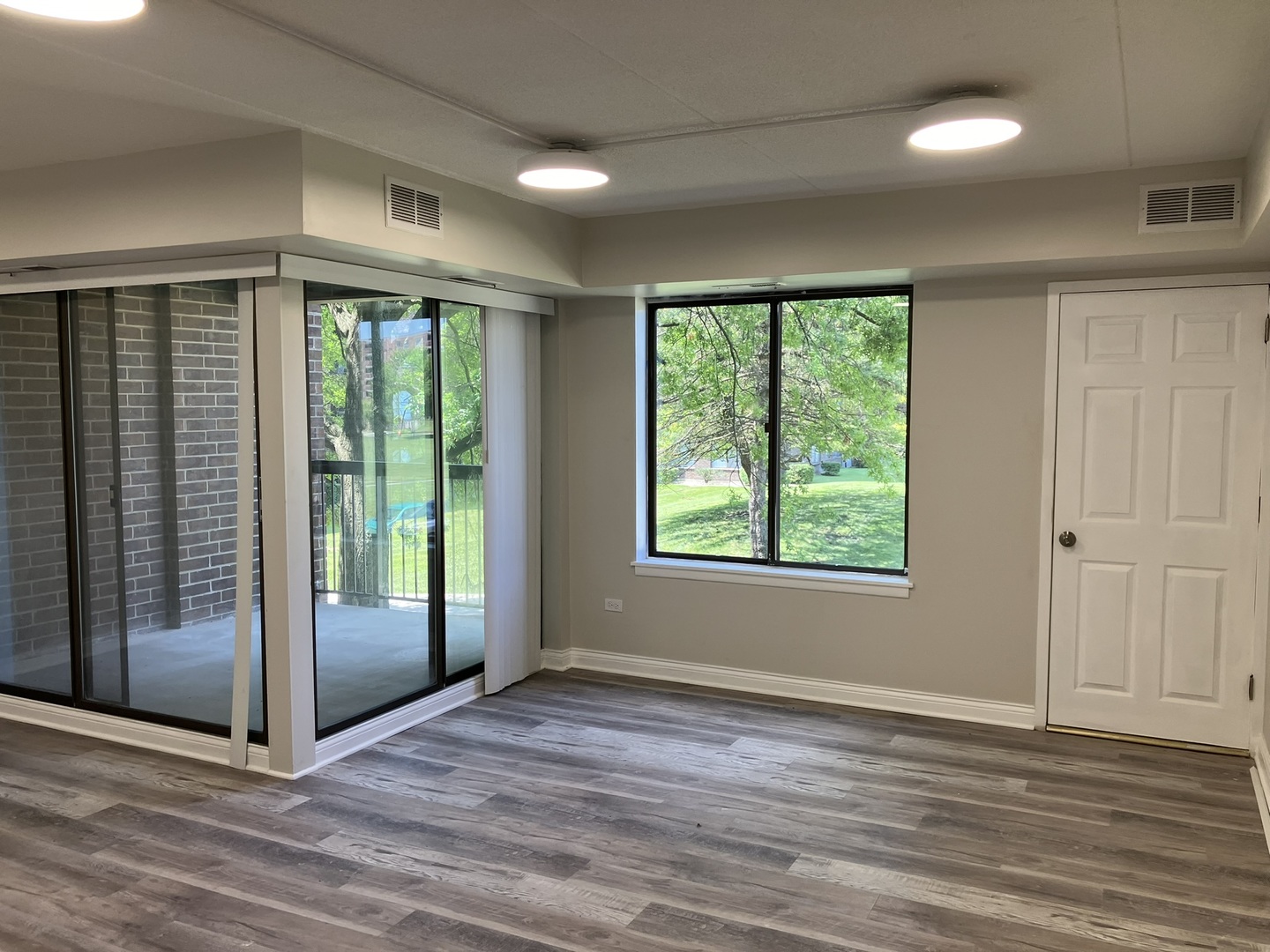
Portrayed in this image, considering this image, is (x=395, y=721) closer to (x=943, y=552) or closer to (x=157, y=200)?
(x=157, y=200)

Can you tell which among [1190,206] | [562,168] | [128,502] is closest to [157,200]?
[128,502]

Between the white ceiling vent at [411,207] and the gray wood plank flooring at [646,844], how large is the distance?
2.22 m

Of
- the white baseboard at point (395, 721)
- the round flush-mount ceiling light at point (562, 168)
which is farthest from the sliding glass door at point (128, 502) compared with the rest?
the round flush-mount ceiling light at point (562, 168)

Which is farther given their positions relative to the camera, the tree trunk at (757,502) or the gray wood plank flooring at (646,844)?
the tree trunk at (757,502)

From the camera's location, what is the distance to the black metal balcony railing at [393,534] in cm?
404

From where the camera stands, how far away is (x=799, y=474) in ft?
16.6

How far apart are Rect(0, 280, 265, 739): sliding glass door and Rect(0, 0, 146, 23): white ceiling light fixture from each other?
1.73 m

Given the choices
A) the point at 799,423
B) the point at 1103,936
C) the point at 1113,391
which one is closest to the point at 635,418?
the point at 799,423

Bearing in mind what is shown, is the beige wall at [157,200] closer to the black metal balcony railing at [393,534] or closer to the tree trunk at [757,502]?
the black metal balcony railing at [393,534]

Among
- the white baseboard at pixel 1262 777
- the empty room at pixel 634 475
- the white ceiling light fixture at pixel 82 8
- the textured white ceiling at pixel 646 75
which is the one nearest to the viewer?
the white ceiling light fixture at pixel 82 8

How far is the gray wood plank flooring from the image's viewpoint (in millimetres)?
2736

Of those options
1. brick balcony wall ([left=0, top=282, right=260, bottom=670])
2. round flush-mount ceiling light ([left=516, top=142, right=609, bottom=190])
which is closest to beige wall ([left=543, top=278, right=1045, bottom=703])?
round flush-mount ceiling light ([left=516, top=142, right=609, bottom=190])

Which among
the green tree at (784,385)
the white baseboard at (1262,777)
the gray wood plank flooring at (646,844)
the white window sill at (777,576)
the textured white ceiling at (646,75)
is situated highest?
the textured white ceiling at (646,75)

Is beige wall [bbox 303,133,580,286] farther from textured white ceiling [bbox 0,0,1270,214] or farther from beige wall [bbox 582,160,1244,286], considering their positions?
beige wall [bbox 582,160,1244,286]
